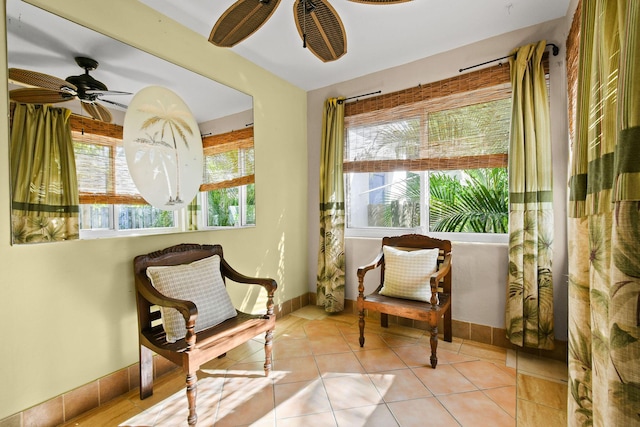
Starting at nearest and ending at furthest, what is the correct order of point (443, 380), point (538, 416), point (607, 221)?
point (607, 221), point (538, 416), point (443, 380)

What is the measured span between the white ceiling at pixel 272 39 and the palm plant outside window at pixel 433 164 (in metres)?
0.50

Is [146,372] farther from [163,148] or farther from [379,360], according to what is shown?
[379,360]

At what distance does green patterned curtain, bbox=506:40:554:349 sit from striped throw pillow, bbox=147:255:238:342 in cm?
218

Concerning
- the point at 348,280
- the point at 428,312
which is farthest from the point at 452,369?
the point at 348,280

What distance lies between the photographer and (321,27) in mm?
1556

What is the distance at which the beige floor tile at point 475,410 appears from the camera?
61.6 inches

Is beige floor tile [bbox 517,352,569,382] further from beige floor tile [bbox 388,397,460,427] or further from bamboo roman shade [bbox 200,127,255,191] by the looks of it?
bamboo roman shade [bbox 200,127,255,191]

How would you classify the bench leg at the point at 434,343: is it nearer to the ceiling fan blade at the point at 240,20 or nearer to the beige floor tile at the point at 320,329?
the beige floor tile at the point at 320,329

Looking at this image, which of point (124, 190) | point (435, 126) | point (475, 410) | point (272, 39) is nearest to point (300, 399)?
point (475, 410)

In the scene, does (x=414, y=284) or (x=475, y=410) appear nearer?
(x=475, y=410)

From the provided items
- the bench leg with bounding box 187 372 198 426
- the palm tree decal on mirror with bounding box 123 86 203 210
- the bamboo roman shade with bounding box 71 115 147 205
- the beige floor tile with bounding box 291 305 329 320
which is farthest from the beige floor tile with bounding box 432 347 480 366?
the bamboo roman shade with bounding box 71 115 147 205

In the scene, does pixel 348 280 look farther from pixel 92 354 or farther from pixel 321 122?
pixel 92 354

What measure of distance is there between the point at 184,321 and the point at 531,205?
257 centimetres

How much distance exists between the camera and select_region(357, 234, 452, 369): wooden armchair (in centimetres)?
218
